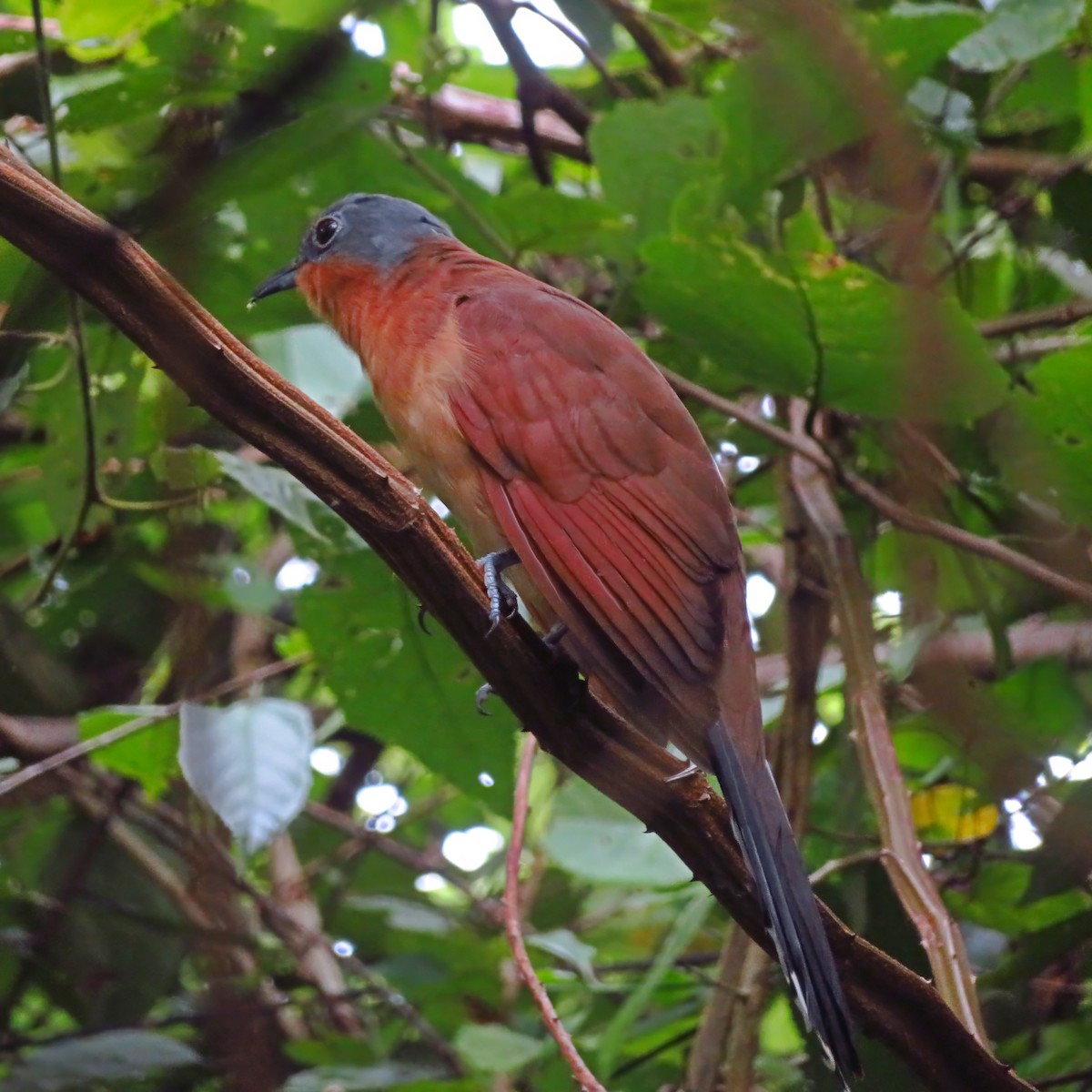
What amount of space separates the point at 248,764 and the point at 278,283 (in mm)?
1126

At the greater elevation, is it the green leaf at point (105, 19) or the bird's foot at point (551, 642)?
the green leaf at point (105, 19)

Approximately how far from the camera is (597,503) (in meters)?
2.16

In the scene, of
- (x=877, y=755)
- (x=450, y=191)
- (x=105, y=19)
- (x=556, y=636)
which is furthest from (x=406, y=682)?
(x=105, y=19)

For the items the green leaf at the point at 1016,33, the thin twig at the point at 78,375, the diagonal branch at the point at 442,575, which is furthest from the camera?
the green leaf at the point at 1016,33

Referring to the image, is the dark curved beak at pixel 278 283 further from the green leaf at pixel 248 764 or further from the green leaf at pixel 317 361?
the green leaf at pixel 248 764

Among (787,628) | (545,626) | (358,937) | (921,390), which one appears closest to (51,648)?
(358,937)

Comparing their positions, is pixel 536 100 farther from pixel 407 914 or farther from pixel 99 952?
pixel 99 952

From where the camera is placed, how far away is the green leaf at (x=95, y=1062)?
7.82 feet

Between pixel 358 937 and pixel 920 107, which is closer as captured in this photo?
pixel 920 107

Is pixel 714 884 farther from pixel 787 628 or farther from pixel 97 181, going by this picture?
pixel 97 181

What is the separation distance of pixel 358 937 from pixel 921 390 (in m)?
2.83

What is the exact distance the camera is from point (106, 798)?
2885 mm

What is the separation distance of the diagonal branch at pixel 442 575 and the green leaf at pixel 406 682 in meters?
0.63

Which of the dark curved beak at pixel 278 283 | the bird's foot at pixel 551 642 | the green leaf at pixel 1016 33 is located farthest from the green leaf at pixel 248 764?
the green leaf at pixel 1016 33
